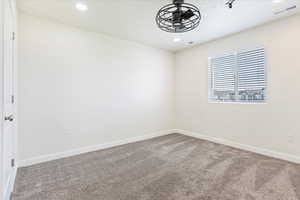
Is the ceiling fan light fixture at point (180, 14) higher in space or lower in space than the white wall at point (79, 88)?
higher

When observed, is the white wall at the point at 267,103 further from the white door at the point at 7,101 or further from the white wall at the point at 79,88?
the white door at the point at 7,101

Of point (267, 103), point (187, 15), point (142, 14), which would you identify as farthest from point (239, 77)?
point (142, 14)

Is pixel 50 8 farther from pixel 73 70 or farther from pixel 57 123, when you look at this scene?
pixel 57 123

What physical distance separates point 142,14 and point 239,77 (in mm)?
2676

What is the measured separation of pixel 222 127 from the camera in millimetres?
3889

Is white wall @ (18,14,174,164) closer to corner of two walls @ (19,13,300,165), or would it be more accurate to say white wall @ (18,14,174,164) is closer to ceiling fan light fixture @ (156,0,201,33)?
corner of two walls @ (19,13,300,165)

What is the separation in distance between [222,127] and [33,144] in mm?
4159

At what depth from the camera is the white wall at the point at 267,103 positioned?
2.83 m

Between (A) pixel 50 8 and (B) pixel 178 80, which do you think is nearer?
(A) pixel 50 8

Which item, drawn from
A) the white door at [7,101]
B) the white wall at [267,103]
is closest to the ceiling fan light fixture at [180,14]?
the white door at [7,101]

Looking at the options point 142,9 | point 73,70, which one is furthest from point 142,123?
point 142,9

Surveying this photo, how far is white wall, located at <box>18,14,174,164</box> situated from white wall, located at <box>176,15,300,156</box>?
1.37 metres

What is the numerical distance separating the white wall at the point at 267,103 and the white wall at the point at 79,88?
1.37 m

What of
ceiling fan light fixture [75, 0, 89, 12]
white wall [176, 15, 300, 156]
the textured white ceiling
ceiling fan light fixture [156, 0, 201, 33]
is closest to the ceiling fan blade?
ceiling fan light fixture [156, 0, 201, 33]
